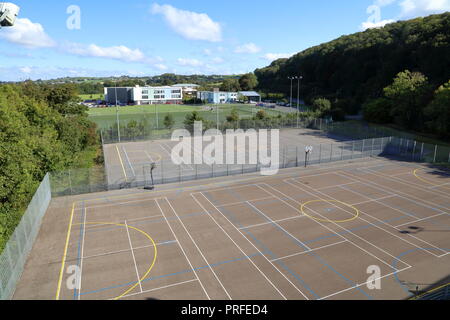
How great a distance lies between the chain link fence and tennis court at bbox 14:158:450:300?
45 centimetres

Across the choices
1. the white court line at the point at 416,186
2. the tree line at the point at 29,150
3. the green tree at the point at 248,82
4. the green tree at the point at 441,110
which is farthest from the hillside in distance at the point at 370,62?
the tree line at the point at 29,150

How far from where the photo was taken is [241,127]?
5372cm

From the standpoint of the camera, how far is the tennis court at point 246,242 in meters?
13.5

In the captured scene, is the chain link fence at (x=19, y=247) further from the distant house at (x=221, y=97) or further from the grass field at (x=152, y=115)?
the distant house at (x=221, y=97)

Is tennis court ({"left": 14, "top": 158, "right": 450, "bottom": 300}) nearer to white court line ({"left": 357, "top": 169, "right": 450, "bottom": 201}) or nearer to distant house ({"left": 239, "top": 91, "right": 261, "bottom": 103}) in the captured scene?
white court line ({"left": 357, "top": 169, "right": 450, "bottom": 201})

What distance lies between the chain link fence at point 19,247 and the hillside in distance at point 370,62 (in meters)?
67.0

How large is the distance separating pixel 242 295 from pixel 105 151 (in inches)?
1292

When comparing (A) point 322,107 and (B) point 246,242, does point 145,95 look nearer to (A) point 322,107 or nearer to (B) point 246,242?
(A) point 322,107

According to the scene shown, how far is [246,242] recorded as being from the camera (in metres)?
17.3

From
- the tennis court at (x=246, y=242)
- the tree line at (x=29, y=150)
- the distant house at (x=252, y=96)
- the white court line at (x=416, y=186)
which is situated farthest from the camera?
the distant house at (x=252, y=96)

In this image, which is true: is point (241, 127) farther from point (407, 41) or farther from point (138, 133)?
point (407, 41)

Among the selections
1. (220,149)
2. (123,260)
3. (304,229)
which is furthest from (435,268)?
(220,149)

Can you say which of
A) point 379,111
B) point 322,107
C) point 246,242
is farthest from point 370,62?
point 246,242

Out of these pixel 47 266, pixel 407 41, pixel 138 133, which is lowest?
pixel 47 266
